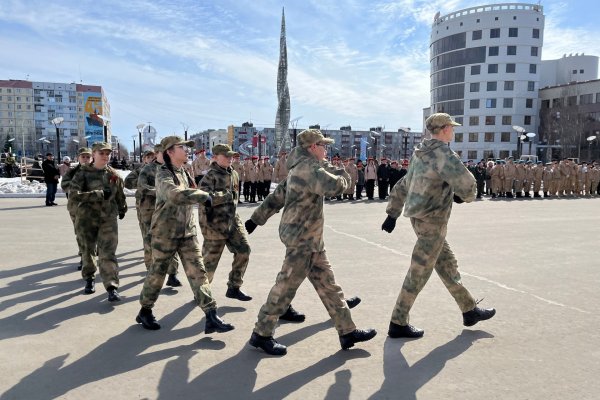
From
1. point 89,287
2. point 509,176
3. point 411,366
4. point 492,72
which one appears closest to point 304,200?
point 411,366

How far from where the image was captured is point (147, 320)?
432cm

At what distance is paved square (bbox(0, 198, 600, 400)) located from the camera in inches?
127

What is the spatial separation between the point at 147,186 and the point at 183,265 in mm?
2201

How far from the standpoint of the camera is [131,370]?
11.4ft

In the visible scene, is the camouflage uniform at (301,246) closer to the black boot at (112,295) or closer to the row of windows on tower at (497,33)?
the black boot at (112,295)

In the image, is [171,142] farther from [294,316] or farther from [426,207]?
[426,207]

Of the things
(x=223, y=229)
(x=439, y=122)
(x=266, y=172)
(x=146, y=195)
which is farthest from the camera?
(x=266, y=172)

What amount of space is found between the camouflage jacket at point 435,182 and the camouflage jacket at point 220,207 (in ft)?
6.86

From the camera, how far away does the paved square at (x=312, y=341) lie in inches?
127

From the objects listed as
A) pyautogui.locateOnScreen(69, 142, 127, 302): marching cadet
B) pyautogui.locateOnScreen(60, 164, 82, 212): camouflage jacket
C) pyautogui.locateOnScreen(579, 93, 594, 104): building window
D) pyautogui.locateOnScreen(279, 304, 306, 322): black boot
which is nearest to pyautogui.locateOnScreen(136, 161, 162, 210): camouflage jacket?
pyautogui.locateOnScreen(69, 142, 127, 302): marching cadet

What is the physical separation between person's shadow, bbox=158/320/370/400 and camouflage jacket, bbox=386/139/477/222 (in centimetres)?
139

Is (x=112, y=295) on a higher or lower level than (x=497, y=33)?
lower

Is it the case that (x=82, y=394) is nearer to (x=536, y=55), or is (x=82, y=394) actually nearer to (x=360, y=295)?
(x=360, y=295)

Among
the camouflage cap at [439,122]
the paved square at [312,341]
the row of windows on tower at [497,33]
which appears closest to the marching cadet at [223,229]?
the paved square at [312,341]
